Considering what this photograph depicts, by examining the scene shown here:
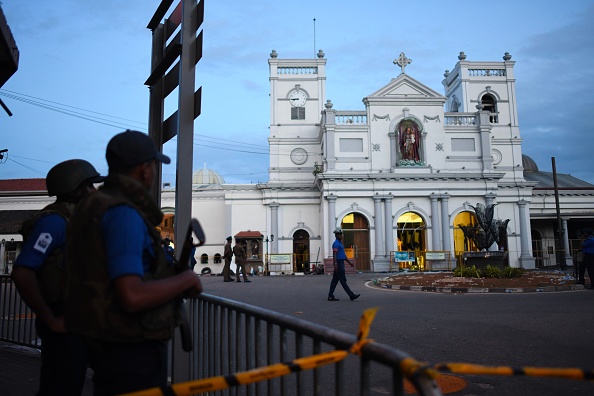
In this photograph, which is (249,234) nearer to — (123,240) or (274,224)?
(274,224)

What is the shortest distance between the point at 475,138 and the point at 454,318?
30.6 m

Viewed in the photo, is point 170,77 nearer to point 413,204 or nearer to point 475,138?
point 413,204

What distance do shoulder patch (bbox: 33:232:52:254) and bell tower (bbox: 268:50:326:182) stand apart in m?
35.9

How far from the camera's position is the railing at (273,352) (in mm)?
1848

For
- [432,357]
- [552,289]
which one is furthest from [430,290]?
[432,357]

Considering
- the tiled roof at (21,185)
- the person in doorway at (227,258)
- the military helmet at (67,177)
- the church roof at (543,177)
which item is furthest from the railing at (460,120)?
the military helmet at (67,177)

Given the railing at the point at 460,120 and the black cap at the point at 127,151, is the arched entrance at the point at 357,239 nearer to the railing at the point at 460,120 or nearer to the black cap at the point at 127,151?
the railing at the point at 460,120

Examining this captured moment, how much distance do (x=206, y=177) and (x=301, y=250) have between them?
1508 centimetres

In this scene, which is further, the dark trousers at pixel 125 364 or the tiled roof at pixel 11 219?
the tiled roof at pixel 11 219

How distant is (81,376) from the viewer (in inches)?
119

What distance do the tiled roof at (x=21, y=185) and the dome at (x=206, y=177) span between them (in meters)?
13.8

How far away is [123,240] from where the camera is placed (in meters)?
2.03

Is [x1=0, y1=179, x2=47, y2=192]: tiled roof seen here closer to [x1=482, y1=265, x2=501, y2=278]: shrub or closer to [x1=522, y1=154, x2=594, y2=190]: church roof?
[x1=482, y1=265, x2=501, y2=278]: shrub

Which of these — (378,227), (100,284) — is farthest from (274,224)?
(100,284)
